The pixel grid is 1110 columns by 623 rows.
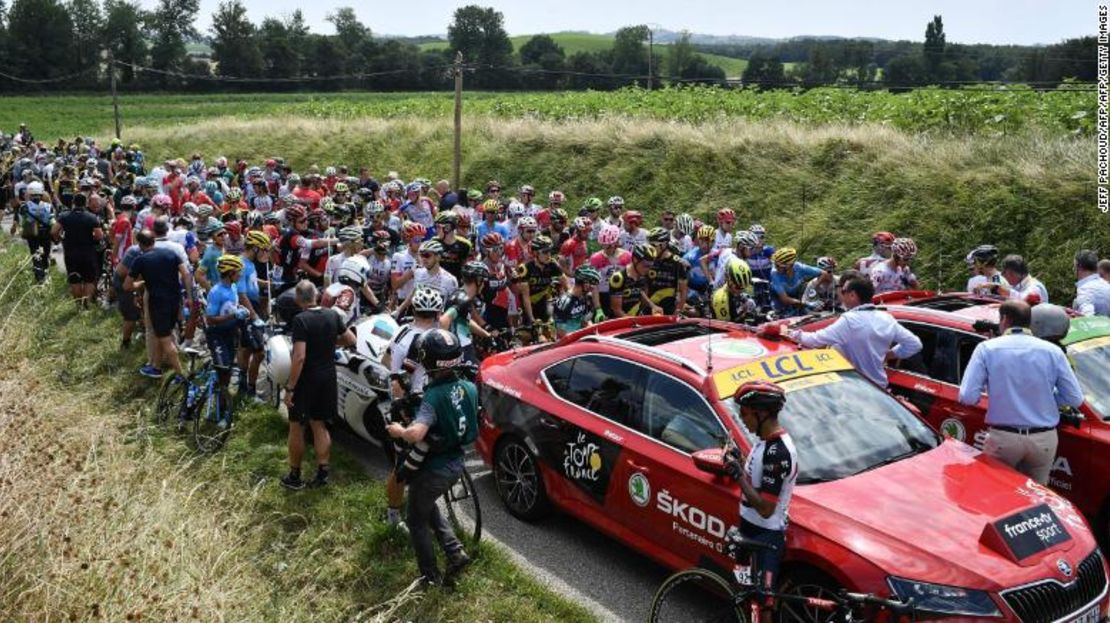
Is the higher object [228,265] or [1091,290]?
[228,265]

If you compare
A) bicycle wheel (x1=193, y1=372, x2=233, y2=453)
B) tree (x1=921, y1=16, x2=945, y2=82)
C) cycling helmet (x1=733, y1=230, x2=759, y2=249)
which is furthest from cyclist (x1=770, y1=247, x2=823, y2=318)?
tree (x1=921, y1=16, x2=945, y2=82)

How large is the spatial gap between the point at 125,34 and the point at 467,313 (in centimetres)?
10343

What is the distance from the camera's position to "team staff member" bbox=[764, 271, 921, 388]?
765cm

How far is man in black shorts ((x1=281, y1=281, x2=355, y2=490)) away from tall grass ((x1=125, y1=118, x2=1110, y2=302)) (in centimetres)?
1058

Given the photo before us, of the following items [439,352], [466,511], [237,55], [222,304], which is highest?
[237,55]

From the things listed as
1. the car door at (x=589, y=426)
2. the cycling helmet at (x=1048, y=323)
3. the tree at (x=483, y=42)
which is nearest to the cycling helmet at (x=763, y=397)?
the car door at (x=589, y=426)

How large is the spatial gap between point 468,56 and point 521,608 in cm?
9029

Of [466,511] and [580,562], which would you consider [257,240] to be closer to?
[466,511]

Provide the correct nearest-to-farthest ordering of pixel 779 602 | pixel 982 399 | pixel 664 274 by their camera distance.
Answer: pixel 779 602
pixel 982 399
pixel 664 274

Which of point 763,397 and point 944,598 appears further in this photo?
point 763,397

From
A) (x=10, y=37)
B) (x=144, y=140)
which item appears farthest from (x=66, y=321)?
(x=10, y=37)

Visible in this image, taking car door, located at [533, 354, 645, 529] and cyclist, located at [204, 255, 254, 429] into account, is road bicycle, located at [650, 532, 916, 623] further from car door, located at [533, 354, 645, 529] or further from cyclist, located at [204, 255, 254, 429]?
cyclist, located at [204, 255, 254, 429]

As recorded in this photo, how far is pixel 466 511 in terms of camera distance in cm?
746

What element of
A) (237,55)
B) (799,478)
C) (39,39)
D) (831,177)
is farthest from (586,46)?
(799,478)
